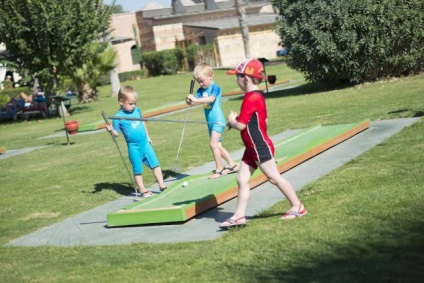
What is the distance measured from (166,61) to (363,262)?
48.0 meters

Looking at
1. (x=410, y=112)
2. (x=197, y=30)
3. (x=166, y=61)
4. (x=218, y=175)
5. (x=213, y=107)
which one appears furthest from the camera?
(x=197, y=30)

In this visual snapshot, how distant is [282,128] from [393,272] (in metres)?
9.28

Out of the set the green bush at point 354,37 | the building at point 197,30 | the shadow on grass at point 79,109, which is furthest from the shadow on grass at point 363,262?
the building at point 197,30

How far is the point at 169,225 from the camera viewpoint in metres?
7.58

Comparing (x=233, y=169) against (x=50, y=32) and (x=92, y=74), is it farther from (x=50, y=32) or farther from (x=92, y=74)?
(x=92, y=74)

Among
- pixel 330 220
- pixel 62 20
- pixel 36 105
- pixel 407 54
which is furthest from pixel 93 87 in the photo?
pixel 330 220

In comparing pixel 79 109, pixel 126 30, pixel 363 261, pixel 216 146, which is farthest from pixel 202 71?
pixel 126 30

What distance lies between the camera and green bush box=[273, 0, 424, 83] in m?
20.3

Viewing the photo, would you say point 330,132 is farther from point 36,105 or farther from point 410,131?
point 36,105

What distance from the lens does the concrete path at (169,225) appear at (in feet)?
23.5

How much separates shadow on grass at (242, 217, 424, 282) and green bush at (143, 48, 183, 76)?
47.5 metres

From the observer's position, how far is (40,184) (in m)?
11.8

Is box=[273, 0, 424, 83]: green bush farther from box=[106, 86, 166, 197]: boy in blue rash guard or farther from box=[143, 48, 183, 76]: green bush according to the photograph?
box=[143, 48, 183, 76]: green bush

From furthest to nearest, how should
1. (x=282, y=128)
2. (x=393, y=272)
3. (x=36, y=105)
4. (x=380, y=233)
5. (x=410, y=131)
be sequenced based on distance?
(x=36, y=105) < (x=282, y=128) < (x=410, y=131) < (x=380, y=233) < (x=393, y=272)
